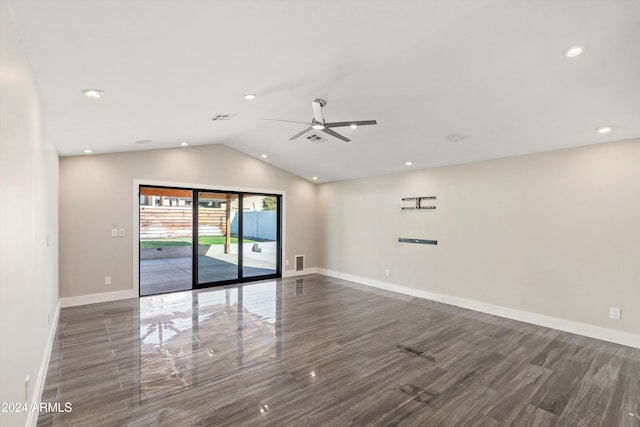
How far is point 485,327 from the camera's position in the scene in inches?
170

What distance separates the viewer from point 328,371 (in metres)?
3.02

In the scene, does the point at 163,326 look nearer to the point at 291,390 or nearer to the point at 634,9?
the point at 291,390

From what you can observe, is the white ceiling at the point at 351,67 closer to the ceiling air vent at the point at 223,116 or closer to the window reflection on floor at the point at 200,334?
the ceiling air vent at the point at 223,116

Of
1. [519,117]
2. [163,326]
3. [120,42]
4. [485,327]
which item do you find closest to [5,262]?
[120,42]

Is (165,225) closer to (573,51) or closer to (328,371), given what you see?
(328,371)

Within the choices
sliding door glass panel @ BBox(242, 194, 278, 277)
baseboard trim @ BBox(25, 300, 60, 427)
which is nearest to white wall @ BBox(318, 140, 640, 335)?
sliding door glass panel @ BBox(242, 194, 278, 277)

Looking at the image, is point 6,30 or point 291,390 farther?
point 291,390

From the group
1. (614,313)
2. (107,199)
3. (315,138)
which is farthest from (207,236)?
(614,313)

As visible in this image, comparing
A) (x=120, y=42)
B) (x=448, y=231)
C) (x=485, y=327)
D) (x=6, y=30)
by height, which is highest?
(x=120, y=42)

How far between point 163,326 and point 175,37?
3703mm

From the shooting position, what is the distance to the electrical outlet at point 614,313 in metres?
3.84

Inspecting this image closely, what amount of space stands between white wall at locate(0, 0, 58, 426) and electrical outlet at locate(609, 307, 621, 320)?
5752 millimetres

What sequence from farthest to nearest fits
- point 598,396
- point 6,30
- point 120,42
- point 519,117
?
point 519,117
point 598,396
point 120,42
point 6,30

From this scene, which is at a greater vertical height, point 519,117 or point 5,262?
point 519,117
